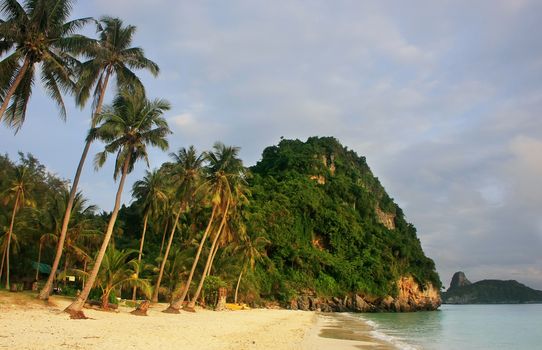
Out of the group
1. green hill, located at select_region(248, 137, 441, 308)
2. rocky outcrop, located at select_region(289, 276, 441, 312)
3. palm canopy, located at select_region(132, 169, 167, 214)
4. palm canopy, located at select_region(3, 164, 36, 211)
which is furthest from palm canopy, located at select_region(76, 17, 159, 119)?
rocky outcrop, located at select_region(289, 276, 441, 312)

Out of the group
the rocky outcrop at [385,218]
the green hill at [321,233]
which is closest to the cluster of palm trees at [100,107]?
the green hill at [321,233]

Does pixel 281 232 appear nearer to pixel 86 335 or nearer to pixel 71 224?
pixel 71 224

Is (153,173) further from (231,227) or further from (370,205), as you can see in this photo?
(370,205)

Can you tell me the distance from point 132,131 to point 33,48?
571cm

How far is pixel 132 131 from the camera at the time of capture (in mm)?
21250

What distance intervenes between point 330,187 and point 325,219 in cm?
1576

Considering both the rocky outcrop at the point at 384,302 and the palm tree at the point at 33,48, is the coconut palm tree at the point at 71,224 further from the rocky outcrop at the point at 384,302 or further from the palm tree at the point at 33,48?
the rocky outcrop at the point at 384,302

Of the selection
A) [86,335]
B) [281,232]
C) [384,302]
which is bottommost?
[86,335]

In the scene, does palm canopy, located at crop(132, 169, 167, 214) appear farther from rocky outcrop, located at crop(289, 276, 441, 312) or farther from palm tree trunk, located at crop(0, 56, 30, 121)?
rocky outcrop, located at crop(289, 276, 441, 312)

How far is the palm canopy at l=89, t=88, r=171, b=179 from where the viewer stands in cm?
2112

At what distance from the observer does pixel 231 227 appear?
37094 millimetres

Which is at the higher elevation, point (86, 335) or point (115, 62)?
point (115, 62)

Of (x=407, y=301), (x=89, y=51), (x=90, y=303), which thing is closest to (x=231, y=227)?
(x=90, y=303)

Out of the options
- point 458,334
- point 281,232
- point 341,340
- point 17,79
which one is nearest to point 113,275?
point 17,79
